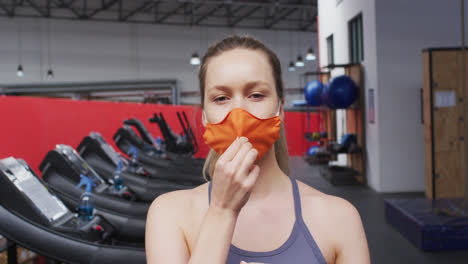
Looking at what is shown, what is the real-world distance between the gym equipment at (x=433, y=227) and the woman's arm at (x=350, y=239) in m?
3.02

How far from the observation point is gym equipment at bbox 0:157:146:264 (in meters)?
1.92

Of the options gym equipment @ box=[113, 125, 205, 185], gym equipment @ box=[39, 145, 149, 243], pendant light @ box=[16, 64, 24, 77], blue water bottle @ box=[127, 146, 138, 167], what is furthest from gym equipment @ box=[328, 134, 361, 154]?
pendant light @ box=[16, 64, 24, 77]

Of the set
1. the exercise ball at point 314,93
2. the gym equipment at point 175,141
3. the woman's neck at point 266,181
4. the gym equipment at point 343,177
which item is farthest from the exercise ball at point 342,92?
the woman's neck at point 266,181

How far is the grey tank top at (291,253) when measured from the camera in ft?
3.20

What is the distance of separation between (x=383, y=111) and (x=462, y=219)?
309cm

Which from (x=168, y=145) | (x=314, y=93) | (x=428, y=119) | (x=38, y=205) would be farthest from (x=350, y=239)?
(x=314, y=93)

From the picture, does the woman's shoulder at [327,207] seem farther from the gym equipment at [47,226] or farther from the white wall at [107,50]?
the white wall at [107,50]

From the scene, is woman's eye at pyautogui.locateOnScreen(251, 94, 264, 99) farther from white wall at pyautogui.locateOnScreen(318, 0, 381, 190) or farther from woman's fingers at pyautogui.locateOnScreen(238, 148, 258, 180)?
white wall at pyautogui.locateOnScreen(318, 0, 381, 190)

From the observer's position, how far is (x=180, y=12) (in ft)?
54.4

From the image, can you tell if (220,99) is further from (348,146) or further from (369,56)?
(348,146)

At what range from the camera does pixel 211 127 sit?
1037mm

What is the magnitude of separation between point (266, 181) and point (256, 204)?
69 millimetres

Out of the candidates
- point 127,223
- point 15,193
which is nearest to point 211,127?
point 15,193

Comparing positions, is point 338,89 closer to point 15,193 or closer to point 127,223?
point 127,223
